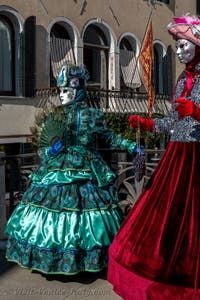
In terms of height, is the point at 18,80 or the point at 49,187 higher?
the point at 18,80

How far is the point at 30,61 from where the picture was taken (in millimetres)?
10875

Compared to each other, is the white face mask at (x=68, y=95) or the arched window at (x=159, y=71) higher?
the arched window at (x=159, y=71)

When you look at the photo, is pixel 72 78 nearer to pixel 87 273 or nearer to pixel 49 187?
pixel 49 187

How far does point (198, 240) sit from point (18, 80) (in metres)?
8.97

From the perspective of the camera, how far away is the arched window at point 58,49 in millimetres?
11453

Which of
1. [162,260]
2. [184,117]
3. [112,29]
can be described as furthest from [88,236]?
[112,29]

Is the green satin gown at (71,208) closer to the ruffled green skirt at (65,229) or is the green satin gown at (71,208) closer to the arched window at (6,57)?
the ruffled green skirt at (65,229)

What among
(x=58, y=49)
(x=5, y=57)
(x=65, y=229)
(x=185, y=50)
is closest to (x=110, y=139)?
(x=65, y=229)

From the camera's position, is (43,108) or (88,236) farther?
(43,108)

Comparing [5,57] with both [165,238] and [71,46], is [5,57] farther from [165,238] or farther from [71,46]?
[165,238]

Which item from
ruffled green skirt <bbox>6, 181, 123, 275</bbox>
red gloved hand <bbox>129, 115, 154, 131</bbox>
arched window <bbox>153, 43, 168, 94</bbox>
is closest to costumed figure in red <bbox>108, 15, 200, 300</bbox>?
red gloved hand <bbox>129, 115, 154, 131</bbox>

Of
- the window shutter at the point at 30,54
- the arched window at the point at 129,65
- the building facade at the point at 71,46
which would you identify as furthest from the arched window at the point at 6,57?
the arched window at the point at 129,65

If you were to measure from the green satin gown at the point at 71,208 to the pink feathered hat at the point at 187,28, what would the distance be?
108cm

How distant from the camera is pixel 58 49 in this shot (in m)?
11.6
